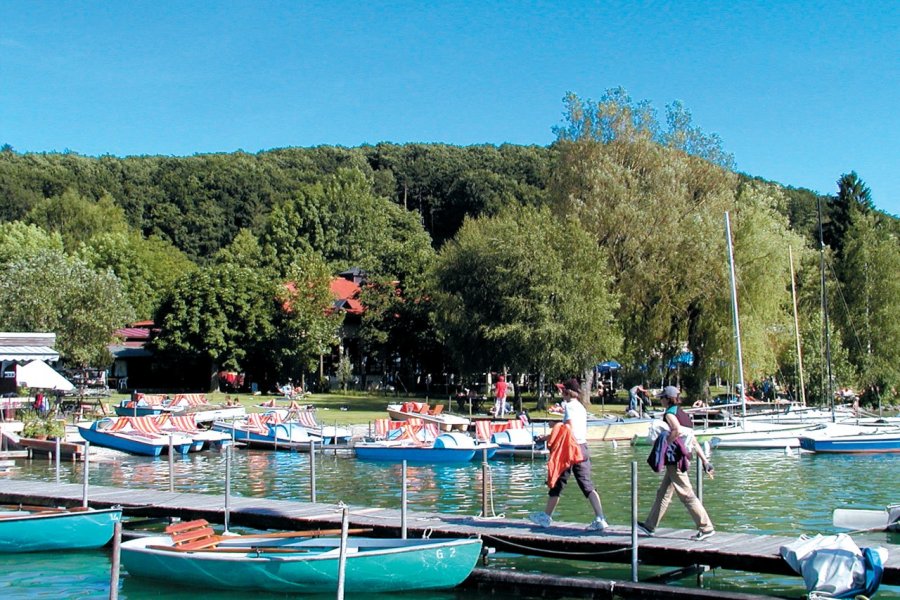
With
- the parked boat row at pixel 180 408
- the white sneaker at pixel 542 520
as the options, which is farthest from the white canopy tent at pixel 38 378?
the white sneaker at pixel 542 520

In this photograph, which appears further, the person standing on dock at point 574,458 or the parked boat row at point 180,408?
the parked boat row at point 180,408

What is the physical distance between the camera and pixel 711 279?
53781 millimetres

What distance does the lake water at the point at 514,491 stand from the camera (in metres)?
16.8

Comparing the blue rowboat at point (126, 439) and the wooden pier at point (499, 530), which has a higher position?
the blue rowboat at point (126, 439)

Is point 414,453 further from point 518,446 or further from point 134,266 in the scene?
point 134,266

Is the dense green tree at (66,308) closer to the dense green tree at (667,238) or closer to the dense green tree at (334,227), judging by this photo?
the dense green tree at (667,238)

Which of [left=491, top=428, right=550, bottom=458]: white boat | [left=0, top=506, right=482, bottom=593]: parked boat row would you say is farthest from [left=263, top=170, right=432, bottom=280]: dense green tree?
[left=0, top=506, right=482, bottom=593]: parked boat row

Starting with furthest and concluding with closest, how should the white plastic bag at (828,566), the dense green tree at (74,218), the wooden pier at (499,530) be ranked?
the dense green tree at (74,218), the wooden pier at (499,530), the white plastic bag at (828,566)

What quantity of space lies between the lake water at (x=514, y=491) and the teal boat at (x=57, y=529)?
10.4 inches

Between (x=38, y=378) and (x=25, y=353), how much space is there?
7.32 feet

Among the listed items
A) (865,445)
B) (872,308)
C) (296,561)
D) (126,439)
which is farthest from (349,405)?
(296,561)

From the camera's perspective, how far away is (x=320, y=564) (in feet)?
50.1

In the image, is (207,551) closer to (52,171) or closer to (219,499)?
(219,499)

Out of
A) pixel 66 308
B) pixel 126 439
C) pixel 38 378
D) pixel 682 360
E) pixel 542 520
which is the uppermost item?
pixel 66 308
